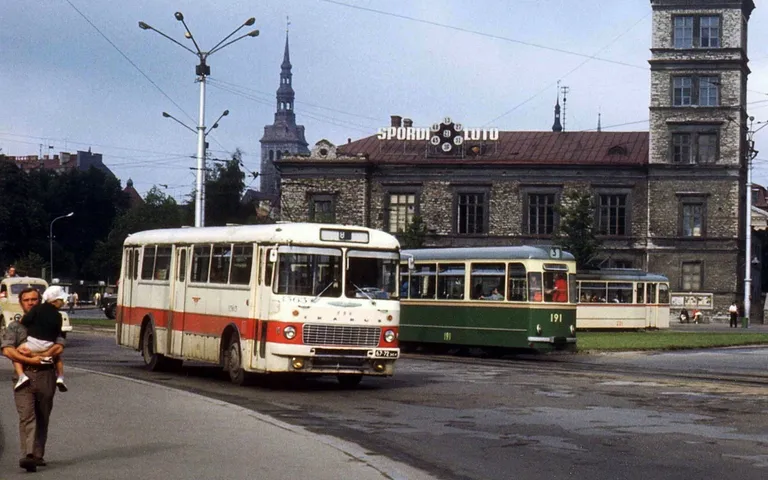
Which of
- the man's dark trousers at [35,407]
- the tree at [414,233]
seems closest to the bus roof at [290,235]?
the man's dark trousers at [35,407]

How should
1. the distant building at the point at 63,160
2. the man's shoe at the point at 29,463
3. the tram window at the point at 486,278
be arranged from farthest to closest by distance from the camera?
the distant building at the point at 63,160 → the tram window at the point at 486,278 → the man's shoe at the point at 29,463

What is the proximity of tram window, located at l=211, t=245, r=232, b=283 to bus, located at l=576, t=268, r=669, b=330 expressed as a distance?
121ft

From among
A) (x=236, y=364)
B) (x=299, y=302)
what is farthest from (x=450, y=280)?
(x=299, y=302)

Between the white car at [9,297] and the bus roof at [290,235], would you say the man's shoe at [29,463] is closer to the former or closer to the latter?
the bus roof at [290,235]

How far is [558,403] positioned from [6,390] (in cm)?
793

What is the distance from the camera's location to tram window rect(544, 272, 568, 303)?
33219mm

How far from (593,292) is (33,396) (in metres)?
49.3

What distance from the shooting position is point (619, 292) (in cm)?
5972

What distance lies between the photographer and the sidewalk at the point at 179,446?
11.1m

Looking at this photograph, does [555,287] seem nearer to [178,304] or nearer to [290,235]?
[178,304]

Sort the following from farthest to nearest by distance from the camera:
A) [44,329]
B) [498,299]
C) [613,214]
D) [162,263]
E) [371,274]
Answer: [613,214] < [498,299] < [162,263] < [371,274] < [44,329]

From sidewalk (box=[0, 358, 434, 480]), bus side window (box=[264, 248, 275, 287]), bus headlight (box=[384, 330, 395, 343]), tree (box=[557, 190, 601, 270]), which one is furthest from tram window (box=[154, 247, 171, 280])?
tree (box=[557, 190, 601, 270])

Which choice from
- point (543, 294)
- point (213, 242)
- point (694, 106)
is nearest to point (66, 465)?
point (213, 242)

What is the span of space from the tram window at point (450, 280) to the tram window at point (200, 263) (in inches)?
465
